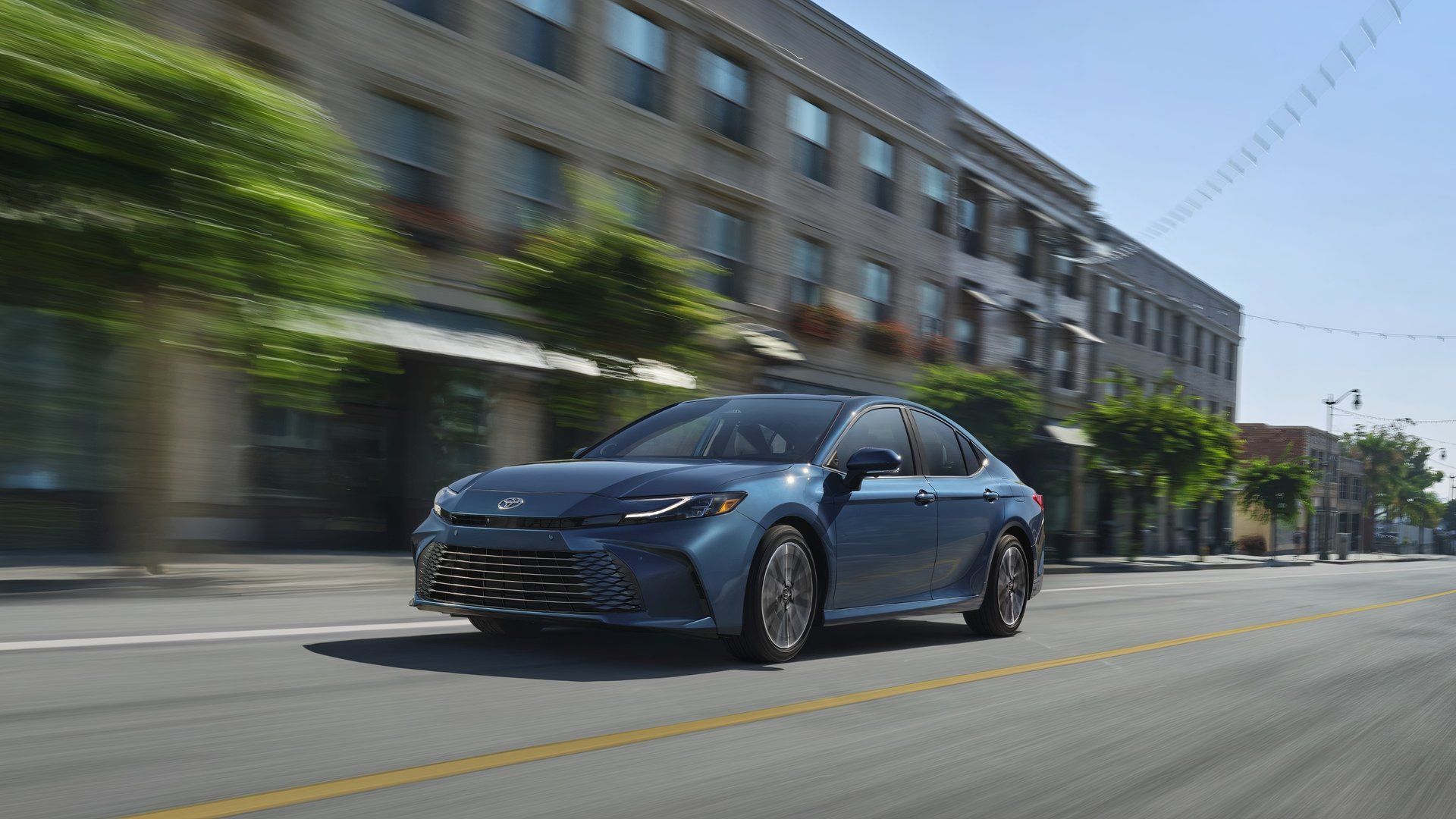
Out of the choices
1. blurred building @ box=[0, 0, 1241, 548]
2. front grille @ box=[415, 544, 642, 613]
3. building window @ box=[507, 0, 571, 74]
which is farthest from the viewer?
building window @ box=[507, 0, 571, 74]

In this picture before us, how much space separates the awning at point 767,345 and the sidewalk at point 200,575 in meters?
8.67

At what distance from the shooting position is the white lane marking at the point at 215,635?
6.61 m

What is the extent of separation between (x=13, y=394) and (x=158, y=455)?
3.03 meters

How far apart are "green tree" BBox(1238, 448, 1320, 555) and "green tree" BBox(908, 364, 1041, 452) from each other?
25162 mm

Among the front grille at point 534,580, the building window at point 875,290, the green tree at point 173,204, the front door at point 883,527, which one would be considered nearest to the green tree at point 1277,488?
the building window at point 875,290

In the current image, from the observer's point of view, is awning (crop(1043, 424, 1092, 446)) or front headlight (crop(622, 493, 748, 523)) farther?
awning (crop(1043, 424, 1092, 446))

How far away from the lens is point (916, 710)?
5.88m

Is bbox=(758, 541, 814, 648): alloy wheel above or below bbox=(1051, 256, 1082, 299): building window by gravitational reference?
below

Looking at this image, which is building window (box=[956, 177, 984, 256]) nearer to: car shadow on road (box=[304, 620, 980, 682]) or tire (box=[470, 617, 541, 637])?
car shadow on road (box=[304, 620, 980, 682])

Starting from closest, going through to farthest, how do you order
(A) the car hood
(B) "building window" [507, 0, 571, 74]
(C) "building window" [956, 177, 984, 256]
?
(A) the car hood → (B) "building window" [507, 0, 571, 74] → (C) "building window" [956, 177, 984, 256]

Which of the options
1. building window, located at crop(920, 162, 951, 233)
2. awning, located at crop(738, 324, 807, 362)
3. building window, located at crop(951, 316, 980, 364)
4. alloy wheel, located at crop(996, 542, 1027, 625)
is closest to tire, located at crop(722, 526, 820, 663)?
alloy wheel, located at crop(996, 542, 1027, 625)

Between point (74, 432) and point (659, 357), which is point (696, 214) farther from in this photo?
point (74, 432)

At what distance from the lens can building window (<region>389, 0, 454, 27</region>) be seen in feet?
60.9

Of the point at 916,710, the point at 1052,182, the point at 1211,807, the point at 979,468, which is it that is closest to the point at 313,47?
the point at 979,468
